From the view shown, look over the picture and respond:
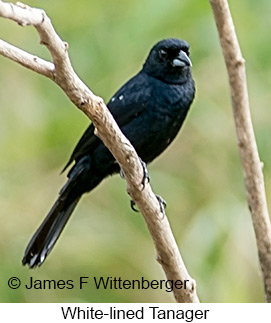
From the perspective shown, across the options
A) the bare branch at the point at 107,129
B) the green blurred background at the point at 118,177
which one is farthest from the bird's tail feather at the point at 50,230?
the bare branch at the point at 107,129

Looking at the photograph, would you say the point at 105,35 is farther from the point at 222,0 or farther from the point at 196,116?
the point at 222,0

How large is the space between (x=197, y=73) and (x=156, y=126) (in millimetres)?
792

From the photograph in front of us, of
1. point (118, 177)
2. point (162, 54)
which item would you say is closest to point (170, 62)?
point (162, 54)

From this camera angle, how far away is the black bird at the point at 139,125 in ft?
12.6

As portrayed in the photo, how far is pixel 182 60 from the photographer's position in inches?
154

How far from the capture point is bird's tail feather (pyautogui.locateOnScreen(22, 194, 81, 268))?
3.92 m

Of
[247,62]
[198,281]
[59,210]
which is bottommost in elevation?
[198,281]

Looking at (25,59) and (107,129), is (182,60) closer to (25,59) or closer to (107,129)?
(107,129)

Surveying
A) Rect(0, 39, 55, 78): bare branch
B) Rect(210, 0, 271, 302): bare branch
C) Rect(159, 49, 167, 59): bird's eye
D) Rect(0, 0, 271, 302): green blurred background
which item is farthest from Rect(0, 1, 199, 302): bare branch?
Rect(159, 49, 167, 59): bird's eye

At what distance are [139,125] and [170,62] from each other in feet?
1.11

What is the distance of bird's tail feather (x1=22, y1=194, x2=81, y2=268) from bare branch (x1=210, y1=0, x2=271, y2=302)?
3.57 feet

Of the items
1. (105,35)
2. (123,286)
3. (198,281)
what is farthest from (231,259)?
(105,35)

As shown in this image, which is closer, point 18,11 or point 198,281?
point 18,11

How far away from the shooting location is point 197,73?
4539 mm
